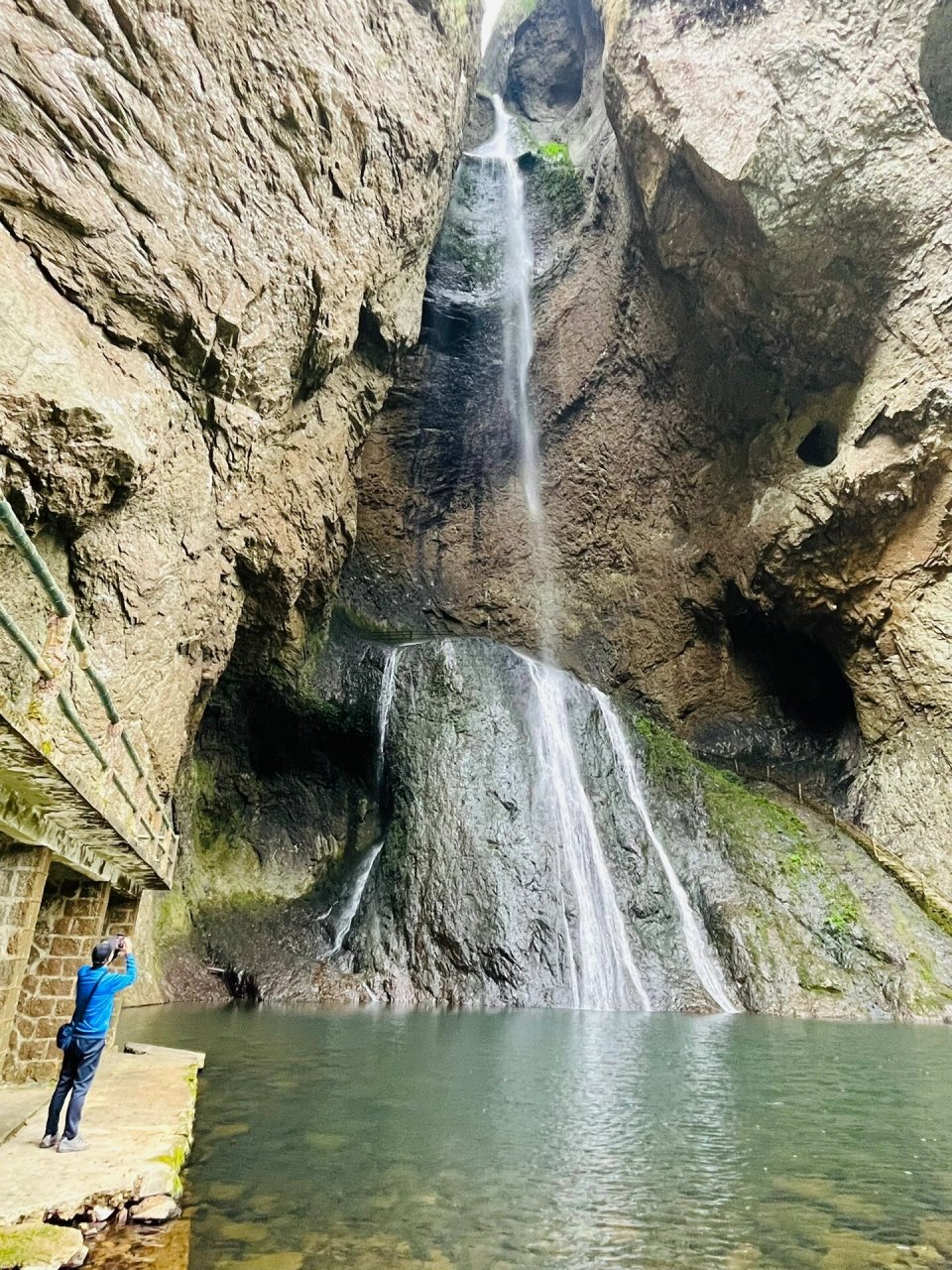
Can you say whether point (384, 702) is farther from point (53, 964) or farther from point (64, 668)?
point (64, 668)

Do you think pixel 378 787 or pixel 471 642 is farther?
pixel 471 642

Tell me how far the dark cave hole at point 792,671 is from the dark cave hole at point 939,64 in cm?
1263

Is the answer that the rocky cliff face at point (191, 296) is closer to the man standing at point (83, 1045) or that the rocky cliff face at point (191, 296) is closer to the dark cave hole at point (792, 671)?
the man standing at point (83, 1045)

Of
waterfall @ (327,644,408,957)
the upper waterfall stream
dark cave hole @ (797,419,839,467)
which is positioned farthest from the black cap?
dark cave hole @ (797,419,839,467)

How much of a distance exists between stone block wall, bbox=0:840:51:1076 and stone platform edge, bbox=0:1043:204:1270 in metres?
0.75

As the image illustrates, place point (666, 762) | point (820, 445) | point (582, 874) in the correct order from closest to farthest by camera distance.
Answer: point (582, 874) < point (666, 762) < point (820, 445)

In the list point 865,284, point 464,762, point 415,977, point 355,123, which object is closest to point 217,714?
point 464,762

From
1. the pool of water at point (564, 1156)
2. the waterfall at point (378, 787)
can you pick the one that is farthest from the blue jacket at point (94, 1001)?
the waterfall at point (378, 787)

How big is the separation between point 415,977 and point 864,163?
18.4 meters

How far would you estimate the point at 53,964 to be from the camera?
23.1ft

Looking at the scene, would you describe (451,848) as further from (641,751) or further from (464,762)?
(641,751)

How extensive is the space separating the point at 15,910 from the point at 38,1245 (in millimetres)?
2647

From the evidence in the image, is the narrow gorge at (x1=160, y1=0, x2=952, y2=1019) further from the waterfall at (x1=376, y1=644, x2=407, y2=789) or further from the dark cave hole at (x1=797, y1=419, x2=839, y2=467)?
the dark cave hole at (x1=797, y1=419, x2=839, y2=467)

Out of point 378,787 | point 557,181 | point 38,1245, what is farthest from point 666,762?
point 557,181
